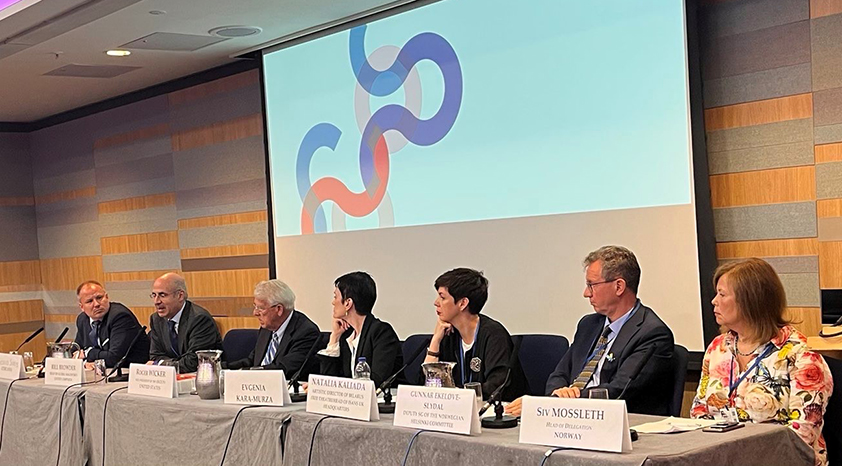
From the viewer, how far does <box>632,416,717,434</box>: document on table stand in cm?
252

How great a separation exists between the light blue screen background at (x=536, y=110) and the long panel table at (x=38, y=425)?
2.09 metres

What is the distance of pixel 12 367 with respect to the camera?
4.81 m

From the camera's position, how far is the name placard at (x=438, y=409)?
2.65 metres

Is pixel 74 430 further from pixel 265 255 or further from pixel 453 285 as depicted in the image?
pixel 265 255

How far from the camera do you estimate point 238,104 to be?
6.85 meters

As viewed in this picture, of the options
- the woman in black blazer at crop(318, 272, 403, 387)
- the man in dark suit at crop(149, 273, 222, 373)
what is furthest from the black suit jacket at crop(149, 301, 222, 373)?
the woman in black blazer at crop(318, 272, 403, 387)

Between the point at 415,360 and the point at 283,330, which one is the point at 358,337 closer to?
the point at 415,360

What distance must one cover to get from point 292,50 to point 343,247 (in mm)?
1268

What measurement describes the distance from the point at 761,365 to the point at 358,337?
1773mm

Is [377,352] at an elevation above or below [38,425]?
above

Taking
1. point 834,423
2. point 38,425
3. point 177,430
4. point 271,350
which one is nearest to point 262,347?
point 271,350

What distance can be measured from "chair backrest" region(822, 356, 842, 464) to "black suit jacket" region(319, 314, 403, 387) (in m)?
1.71

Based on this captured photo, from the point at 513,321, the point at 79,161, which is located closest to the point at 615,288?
the point at 513,321

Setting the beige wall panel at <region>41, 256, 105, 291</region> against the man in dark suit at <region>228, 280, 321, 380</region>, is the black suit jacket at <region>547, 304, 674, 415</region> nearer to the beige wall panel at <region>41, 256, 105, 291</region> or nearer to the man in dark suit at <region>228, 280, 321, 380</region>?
the man in dark suit at <region>228, 280, 321, 380</region>
